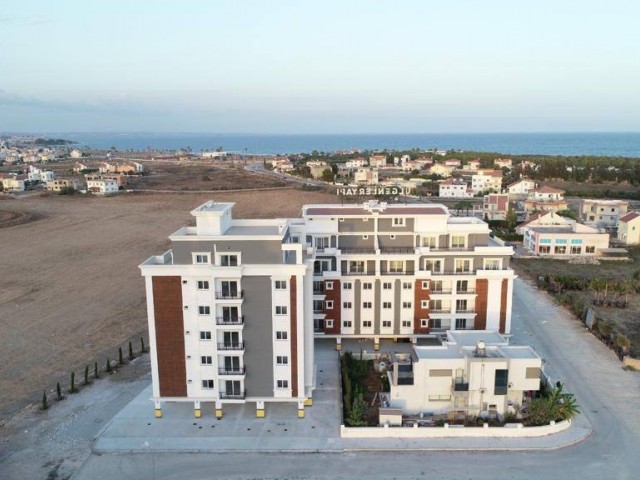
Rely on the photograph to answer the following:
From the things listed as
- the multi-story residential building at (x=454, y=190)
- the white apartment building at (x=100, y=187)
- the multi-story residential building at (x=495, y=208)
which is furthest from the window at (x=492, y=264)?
the white apartment building at (x=100, y=187)

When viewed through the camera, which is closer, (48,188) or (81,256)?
(81,256)

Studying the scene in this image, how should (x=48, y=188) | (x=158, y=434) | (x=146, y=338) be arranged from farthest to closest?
(x=48, y=188) → (x=146, y=338) → (x=158, y=434)

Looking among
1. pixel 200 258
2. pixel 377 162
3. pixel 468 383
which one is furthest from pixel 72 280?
pixel 377 162

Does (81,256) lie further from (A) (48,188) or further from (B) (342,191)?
(A) (48,188)

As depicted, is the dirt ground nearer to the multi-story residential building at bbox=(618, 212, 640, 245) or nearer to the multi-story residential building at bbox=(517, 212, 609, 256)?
the multi-story residential building at bbox=(517, 212, 609, 256)

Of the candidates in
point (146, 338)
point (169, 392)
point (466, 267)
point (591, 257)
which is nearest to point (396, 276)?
point (466, 267)
